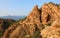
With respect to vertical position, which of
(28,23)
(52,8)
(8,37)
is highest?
(52,8)

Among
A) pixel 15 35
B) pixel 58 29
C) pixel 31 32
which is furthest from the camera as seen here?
pixel 15 35

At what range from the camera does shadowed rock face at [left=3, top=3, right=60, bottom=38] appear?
9588 centimetres

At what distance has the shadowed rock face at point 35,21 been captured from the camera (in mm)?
95875

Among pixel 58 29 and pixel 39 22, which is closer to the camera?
pixel 58 29

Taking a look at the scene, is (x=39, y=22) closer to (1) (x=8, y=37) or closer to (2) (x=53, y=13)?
(2) (x=53, y=13)

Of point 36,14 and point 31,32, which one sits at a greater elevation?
point 36,14

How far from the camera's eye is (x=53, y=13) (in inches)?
3907

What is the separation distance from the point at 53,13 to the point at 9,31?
24698 mm

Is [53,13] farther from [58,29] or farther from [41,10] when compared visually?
[58,29]

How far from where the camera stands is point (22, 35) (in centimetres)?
9769

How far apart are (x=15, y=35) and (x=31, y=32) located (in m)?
10.3

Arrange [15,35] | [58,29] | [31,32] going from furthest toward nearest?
[15,35] → [31,32] → [58,29]

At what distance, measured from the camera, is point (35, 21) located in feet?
335

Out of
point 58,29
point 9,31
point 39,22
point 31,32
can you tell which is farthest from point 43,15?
point 58,29
